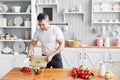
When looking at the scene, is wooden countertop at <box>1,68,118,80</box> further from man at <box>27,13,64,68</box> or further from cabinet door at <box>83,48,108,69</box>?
cabinet door at <box>83,48,108,69</box>

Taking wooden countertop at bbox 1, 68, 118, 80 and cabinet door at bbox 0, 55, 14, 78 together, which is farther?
cabinet door at bbox 0, 55, 14, 78

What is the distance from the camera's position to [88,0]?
17.3ft

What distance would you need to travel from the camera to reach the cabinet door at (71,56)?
497 cm

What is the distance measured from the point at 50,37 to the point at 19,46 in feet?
6.72

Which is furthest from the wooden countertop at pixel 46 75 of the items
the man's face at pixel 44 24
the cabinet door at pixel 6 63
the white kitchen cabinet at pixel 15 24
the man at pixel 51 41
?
the white kitchen cabinet at pixel 15 24

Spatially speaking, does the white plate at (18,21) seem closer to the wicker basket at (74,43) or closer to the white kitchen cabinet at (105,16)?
the wicker basket at (74,43)

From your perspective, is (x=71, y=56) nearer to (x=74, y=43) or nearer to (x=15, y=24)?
(x=74, y=43)

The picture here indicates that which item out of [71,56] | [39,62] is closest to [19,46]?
[71,56]

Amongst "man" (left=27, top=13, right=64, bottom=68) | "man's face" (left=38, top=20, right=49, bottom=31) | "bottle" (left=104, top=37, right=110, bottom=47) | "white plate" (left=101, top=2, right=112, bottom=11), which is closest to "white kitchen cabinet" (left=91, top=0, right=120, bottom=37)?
"white plate" (left=101, top=2, right=112, bottom=11)

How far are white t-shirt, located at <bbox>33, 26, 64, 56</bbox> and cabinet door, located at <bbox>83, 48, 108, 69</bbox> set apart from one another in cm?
158

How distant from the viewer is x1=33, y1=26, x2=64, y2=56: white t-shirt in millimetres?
→ 3422

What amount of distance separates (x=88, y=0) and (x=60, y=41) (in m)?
2.15

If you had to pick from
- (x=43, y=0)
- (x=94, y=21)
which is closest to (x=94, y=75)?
(x=94, y=21)

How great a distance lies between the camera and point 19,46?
5.32 metres
